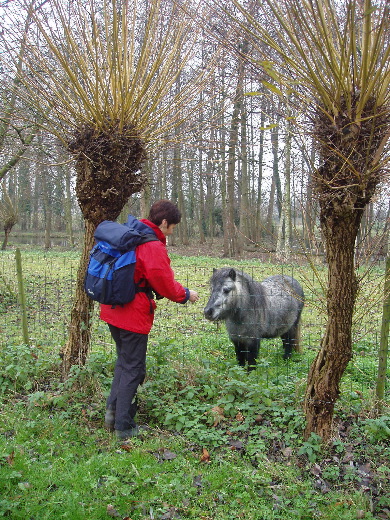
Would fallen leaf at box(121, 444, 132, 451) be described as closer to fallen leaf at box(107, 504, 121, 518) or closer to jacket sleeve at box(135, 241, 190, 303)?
fallen leaf at box(107, 504, 121, 518)

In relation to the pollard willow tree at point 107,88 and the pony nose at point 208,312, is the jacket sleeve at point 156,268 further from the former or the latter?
the pony nose at point 208,312

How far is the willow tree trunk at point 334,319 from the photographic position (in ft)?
10.9

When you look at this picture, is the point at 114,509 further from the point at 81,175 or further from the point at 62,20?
the point at 62,20

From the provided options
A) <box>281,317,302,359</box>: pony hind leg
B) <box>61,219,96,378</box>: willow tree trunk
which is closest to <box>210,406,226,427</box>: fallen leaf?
<box>61,219,96,378</box>: willow tree trunk

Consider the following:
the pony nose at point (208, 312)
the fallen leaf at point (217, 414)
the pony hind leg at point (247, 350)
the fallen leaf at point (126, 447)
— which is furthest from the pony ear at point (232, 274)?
the fallen leaf at point (126, 447)

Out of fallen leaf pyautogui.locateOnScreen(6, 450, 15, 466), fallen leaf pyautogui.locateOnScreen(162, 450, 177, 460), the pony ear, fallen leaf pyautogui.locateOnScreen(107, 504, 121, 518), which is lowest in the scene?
fallen leaf pyautogui.locateOnScreen(107, 504, 121, 518)

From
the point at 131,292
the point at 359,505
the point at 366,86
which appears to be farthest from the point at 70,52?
the point at 359,505

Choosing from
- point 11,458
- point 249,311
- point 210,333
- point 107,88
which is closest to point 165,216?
point 107,88

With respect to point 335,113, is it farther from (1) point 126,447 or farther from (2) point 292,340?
(2) point 292,340

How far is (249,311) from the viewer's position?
240 inches

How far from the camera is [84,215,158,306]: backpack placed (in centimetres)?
378

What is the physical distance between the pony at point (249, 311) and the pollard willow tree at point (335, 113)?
1.65 m

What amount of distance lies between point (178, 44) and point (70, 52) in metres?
1.12

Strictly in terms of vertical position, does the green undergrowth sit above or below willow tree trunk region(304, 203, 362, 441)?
below
